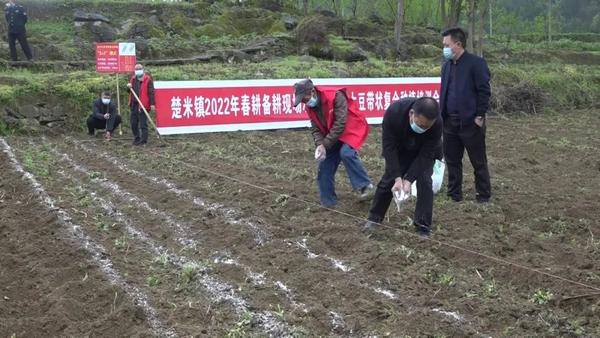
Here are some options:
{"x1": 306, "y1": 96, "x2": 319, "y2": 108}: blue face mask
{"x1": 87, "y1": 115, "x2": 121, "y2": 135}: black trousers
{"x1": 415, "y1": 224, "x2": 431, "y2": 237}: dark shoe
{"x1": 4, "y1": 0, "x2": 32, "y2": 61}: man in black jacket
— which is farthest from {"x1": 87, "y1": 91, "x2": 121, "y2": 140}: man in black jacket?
{"x1": 415, "y1": 224, "x2": 431, "y2": 237}: dark shoe

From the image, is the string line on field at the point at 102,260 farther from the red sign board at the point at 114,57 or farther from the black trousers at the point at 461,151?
the red sign board at the point at 114,57

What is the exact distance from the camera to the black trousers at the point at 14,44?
1528 cm

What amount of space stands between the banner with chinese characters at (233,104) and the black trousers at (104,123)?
0.82 metres

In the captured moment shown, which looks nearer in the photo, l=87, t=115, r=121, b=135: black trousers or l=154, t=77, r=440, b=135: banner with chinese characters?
l=87, t=115, r=121, b=135: black trousers

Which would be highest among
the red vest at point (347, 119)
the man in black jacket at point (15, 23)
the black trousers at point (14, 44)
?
the man in black jacket at point (15, 23)

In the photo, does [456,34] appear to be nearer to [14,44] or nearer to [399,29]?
[14,44]

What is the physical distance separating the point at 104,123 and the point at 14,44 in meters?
4.39

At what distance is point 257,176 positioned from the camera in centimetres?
863

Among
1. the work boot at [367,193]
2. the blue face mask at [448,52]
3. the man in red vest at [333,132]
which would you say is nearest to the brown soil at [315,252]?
the work boot at [367,193]

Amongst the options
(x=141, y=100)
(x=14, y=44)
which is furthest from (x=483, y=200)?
(x=14, y=44)

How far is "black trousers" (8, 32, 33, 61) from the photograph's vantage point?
15284 mm

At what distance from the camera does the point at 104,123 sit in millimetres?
13039

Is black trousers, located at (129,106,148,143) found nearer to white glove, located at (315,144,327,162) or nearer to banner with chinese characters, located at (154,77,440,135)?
banner with chinese characters, located at (154,77,440,135)

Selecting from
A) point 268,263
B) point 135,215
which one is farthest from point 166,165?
point 268,263
